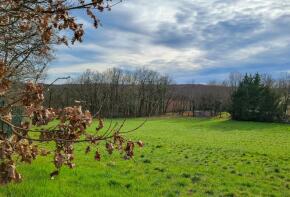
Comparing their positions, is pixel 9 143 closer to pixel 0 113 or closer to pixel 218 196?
pixel 0 113

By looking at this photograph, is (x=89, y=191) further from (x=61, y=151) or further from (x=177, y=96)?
(x=177, y=96)

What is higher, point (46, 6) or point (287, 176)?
point (46, 6)

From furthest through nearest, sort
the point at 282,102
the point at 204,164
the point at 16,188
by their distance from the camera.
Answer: the point at 282,102, the point at 204,164, the point at 16,188

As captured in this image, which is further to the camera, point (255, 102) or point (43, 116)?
point (255, 102)

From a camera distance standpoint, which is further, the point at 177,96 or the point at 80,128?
the point at 177,96

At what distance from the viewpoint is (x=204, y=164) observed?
17.9 metres

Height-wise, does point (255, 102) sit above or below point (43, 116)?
above

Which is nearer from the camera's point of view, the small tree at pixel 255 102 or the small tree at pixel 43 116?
the small tree at pixel 43 116

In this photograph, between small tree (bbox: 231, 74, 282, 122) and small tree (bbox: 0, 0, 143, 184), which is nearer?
small tree (bbox: 0, 0, 143, 184)

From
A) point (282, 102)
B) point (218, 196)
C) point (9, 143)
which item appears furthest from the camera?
point (282, 102)

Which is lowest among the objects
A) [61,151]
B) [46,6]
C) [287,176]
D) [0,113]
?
[287,176]

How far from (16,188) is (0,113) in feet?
20.2

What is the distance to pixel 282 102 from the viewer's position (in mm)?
90875

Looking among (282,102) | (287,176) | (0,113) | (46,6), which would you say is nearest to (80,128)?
(0,113)
